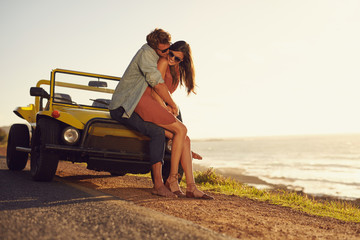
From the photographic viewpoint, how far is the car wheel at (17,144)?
22.4 feet

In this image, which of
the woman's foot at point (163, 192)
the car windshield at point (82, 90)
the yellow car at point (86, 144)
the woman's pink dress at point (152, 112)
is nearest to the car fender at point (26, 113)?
the car windshield at point (82, 90)

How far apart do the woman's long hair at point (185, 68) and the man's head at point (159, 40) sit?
115 millimetres

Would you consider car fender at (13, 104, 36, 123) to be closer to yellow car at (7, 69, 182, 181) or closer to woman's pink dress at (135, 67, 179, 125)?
yellow car at (7, 69, 182, 181)

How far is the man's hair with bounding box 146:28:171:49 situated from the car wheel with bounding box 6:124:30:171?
3.61 meters

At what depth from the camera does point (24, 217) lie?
2994 mm

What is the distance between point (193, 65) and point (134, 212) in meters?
2.32

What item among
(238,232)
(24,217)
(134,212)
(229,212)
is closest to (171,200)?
(229,212)

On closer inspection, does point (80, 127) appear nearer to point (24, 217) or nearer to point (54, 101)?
point (54, 101)

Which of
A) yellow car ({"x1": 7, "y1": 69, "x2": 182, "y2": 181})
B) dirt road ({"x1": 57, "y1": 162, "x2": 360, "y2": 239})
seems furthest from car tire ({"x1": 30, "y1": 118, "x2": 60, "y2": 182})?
dirt road ({"x1": 57, "y1": 162, "x2": 360, "y2": 239})

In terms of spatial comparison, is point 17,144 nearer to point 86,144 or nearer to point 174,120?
point 86,144

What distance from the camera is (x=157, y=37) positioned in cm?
464

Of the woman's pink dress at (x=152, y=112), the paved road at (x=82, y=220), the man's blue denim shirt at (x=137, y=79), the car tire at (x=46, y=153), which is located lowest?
the paved road at (x=82, y=220)

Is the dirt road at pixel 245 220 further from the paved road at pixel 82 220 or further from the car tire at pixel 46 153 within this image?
the car tire at pixel 46 153

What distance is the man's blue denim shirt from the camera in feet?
15.0
